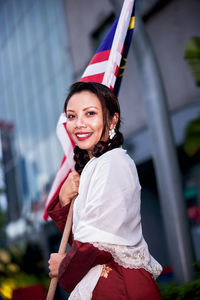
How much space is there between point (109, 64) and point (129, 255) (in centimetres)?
152

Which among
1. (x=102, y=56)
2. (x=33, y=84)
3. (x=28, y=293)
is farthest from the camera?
(x=33, y=84)

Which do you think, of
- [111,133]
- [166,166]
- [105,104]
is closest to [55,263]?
[111,133]

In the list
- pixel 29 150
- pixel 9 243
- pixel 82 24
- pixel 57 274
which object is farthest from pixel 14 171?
pixel 57 274

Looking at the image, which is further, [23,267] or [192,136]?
[23,267]

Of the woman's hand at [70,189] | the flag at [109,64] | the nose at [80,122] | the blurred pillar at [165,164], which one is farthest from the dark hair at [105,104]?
the blurred pillar at [165,164]

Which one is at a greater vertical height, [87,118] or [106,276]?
[87,118]

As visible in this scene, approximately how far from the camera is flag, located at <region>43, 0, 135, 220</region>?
2818 mm

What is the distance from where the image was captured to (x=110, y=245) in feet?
5.59

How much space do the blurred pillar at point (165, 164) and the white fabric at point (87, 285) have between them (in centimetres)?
325

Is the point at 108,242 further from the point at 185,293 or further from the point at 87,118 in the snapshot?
the point at 185,293

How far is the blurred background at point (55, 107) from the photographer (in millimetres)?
8594

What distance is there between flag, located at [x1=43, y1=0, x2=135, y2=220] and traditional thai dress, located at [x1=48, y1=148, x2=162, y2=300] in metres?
1.05

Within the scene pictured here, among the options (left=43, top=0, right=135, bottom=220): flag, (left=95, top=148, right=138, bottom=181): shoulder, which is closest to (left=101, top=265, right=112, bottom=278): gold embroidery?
(left=95, top=148, right=138, bottom=181): shoulder

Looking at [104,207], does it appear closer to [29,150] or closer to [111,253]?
[111,253]
